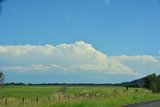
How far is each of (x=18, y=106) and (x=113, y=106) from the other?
7.74 meters

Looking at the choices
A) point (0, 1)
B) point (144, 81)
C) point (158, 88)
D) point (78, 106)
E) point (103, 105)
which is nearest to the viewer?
point (0, 1)

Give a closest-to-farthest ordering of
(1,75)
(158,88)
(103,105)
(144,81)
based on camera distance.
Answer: (1,75)
(103,105)
(158,88)
(144,81)

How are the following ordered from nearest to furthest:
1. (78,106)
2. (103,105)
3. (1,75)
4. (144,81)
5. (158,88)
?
1. (1,75)
2. (78,106)
3. (103,105)
4. (158,88)
5. (144,81)

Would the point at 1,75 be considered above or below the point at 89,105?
above

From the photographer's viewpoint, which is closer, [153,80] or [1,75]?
[1,75]

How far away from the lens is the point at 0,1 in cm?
587

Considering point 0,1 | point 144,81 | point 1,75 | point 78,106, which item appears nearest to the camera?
point 0,1

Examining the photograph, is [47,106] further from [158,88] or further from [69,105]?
[158,88]

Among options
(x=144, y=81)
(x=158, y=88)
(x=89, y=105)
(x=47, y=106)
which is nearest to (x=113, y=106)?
(x=89, y=105)

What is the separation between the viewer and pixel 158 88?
3450 inches

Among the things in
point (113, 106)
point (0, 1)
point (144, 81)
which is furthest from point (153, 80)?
point (0, 1)

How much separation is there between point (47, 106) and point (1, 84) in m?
→ 3.23

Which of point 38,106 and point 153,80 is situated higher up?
point 153,80

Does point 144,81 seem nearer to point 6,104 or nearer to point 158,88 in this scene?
point 158,88
